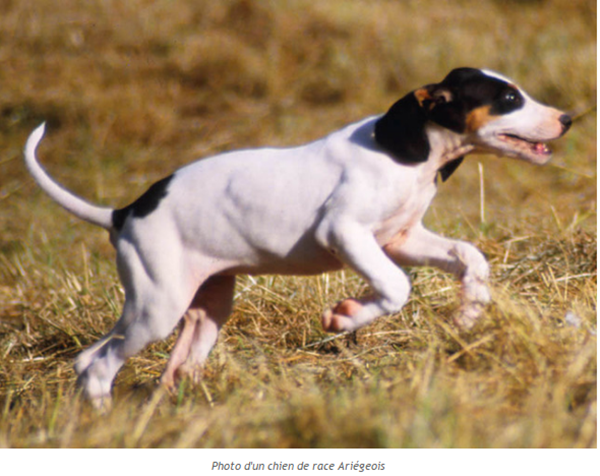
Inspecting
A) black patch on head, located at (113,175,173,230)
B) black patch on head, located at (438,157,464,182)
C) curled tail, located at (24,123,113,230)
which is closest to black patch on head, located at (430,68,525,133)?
black patch on head, located at (438,157,464,182)

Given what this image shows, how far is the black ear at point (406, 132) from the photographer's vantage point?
290cm

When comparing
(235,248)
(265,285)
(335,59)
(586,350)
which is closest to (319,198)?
(235,248)

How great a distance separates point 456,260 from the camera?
3.06 metres

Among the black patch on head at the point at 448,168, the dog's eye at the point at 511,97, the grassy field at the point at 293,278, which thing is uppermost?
the dog's eye at the point at 511,97

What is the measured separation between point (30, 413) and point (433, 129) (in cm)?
173

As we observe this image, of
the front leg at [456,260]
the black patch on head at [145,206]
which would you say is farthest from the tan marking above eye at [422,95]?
the black patch on head at [145,206]

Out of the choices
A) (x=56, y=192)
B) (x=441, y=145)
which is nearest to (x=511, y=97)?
(x=441, y=145)

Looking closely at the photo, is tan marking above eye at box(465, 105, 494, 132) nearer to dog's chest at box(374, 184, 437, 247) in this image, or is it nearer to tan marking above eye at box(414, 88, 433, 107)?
tan marking above eye at box(414, 88, 433, 107)

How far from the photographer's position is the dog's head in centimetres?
291

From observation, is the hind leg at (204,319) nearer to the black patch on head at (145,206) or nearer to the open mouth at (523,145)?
the black patch on head at (145,206)

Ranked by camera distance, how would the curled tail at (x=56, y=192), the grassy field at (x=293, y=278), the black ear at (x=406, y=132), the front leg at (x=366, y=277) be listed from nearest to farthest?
the grassy field at (x=293, y=278) → the front leg at (x=366, y=277) → the black ear at (x=406, y=132) → the curled tail at (x=56, y=192)

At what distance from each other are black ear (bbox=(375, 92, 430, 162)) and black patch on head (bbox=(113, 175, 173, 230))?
84cm

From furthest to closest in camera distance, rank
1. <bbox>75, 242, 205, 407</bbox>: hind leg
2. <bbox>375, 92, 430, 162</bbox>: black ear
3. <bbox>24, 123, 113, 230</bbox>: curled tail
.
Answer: <bbox>24, 123, 113, 230</bbox>: curled tail → <bbox>75, 242, 205, 407</bbox>: hind leg → <bbox>375, 92, 430, 162</bbox>: black ear

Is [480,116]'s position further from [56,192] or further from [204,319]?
[56,192]
